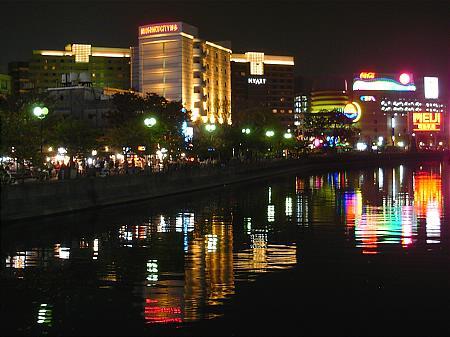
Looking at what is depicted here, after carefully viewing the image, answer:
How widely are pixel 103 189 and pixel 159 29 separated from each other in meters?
95.7

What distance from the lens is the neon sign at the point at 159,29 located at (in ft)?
452

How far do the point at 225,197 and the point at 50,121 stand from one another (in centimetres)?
1723

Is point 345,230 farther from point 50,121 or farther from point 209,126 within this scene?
point 209,126

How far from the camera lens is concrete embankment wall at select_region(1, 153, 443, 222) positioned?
38625 millimetres

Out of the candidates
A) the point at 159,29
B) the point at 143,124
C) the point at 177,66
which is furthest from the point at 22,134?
the point at 159,29

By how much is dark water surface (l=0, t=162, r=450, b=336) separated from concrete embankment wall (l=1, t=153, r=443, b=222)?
3.60 ft

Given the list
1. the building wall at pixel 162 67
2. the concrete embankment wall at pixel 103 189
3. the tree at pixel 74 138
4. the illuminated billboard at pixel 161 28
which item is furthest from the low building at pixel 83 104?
the tree at pixel 74 138

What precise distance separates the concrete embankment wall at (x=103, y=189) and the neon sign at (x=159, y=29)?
2022 inches

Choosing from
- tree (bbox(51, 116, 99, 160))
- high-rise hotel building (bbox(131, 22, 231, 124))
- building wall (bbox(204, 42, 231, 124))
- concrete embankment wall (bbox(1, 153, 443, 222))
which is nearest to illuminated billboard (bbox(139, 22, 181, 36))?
high-rise hotel building (bbox(131, 22, 231, 124))

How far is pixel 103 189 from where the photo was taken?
49094 mm

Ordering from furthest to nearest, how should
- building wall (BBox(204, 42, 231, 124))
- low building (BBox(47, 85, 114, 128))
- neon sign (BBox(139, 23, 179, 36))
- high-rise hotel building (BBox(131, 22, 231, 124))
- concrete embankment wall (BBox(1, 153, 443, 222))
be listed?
building wall (BBox(204, 42, 231, 124)) → neon sign (BBox(139, 23, 179, 36)) → high-rise hotel building (BBox(131, 22, 231, 124)) → low building (BBox(47, 85, 114, 128)) → concrete embankment wall (BBox(1, 153, 443, 222))

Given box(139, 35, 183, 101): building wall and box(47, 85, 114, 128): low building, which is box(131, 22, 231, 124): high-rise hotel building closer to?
box(139, 35, 183, 101): building wall


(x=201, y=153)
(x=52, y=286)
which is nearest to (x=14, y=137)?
(x=52, y=286)

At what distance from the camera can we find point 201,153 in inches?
3762
